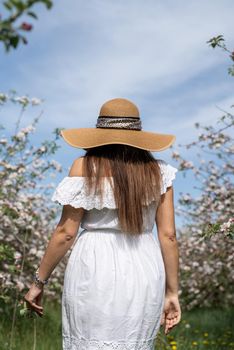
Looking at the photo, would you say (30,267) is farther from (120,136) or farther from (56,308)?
(120,136)

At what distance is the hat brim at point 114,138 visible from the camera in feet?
11.2

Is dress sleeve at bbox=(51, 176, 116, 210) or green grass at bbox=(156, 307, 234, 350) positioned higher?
dress sleeve at bbox=(51, 176, 116, 210)

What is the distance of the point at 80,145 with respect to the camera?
137 inches

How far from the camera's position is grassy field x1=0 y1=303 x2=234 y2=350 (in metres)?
6.18

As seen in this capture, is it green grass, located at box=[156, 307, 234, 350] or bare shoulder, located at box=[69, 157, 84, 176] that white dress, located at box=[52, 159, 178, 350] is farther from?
green grass, located at box=[156, 307, 234, 350]

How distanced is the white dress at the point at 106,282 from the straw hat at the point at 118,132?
9.0 inches

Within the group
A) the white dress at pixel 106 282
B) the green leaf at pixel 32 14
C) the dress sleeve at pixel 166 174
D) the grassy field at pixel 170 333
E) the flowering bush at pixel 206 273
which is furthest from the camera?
the flowering bush at pixel 206 273

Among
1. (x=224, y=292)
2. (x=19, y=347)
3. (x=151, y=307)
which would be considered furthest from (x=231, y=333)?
(x=151, y=307)

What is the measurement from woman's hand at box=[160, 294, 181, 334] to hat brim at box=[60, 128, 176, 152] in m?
0.82

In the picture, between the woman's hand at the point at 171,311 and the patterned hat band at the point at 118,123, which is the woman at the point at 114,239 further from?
the woman's hand at the point at 171,311

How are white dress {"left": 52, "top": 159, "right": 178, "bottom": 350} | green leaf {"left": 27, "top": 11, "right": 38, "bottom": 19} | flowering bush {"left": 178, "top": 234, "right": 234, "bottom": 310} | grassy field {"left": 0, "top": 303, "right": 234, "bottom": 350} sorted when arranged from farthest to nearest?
Result: flowering bush {"left": 178, "top": 234, "right": 234, "bottom": 310} < grassy field {"left": 0, "top": 303, "right": 234, "bottom": 350} < white dress {"left": 52, "top": 159, "right": 178, "bottom": 350} < green leaf {"left": 27, "top": 11, "right": 38, "bottom": 19}

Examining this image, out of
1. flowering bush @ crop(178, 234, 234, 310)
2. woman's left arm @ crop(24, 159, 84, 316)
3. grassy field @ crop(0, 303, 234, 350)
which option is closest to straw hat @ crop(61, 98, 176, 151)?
woman's left arm @ crop(24, 159, 84, 316)

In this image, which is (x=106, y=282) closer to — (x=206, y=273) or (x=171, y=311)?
(x=171, y=311)

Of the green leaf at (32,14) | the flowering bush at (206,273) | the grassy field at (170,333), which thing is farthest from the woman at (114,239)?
the flowering bush at (206,273)
